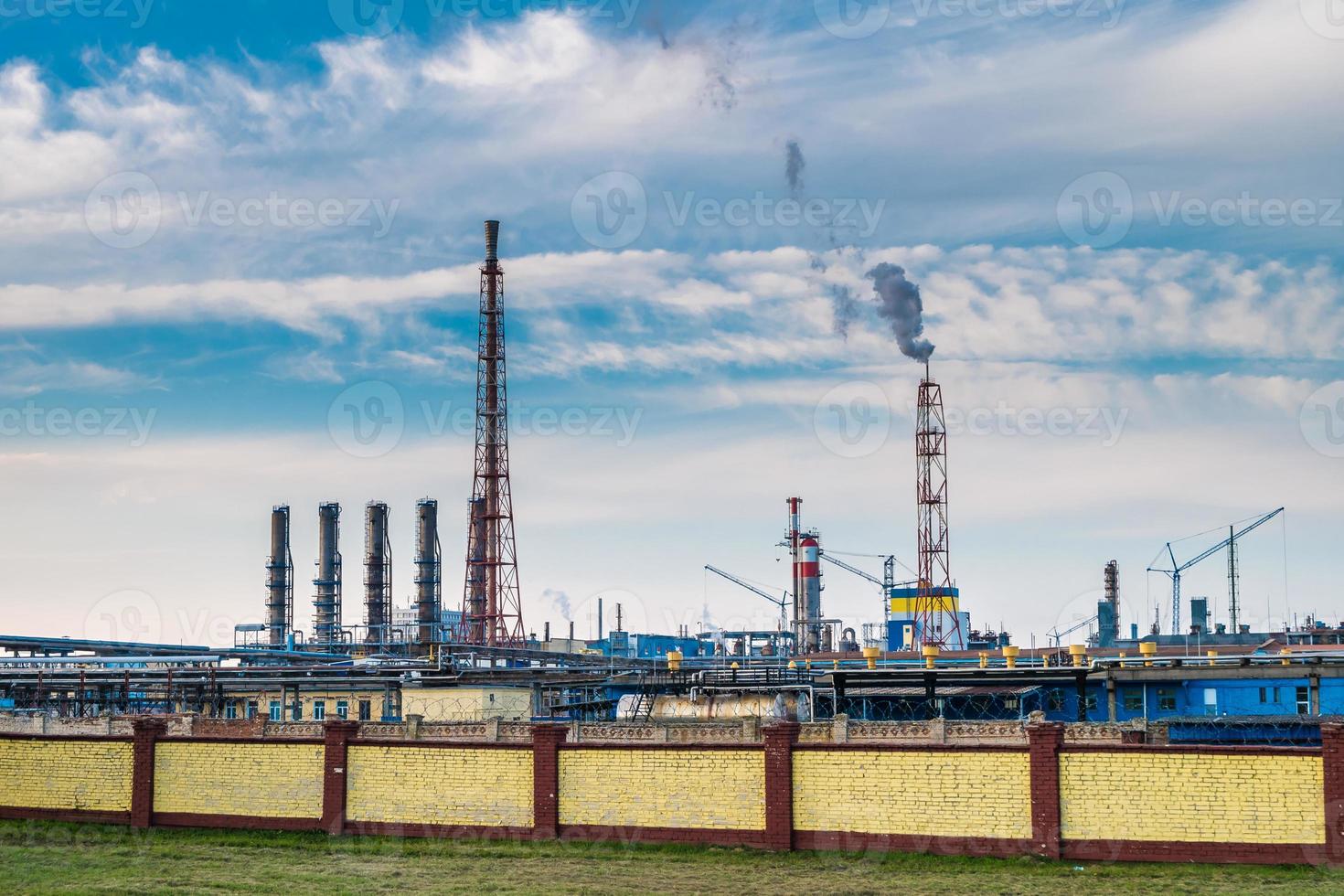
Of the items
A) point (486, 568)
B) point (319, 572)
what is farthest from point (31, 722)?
point (319, 572)

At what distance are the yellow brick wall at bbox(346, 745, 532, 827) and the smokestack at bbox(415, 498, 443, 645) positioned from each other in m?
68.9

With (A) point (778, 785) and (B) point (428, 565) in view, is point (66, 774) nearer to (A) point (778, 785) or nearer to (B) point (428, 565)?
(A) point (778, 785)

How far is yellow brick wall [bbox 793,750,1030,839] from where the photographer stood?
2781 cm

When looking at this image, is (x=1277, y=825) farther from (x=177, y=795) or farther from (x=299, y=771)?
(x=177, y=795)

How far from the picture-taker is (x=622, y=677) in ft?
211

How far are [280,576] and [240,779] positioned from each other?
74.6 m

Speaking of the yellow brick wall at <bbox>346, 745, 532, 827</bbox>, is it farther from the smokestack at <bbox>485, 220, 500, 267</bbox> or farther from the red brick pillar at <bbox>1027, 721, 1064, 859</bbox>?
the smokestack at <bbox>485, 220, 500, 267</bbox>

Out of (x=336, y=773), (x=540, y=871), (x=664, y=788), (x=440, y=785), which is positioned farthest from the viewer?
(x=336, y=773)

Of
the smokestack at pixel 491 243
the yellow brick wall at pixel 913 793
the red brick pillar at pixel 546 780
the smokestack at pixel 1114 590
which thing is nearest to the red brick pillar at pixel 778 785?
the yellow brick wall at pixel 913 793

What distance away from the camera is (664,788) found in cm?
3014

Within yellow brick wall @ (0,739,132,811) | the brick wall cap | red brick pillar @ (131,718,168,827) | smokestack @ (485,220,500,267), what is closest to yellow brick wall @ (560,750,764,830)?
the brick wall cap

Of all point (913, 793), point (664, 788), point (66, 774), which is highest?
point (913, 793)

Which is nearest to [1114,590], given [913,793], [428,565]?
[428,565]

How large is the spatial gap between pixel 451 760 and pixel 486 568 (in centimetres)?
5506
